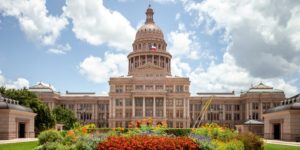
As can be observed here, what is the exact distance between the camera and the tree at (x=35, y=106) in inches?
2495

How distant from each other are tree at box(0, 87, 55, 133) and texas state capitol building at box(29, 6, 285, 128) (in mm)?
40633

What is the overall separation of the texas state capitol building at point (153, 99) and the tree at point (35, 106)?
40633 mm

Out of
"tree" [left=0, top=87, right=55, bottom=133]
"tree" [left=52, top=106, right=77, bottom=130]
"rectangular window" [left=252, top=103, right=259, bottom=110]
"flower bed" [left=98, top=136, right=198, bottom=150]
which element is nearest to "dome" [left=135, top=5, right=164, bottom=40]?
"rectangular window" [left=252, top=103, right=259, bottom=110]

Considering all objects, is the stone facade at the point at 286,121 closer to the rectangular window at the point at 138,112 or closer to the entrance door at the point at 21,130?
the entrance door at the point at 21,130

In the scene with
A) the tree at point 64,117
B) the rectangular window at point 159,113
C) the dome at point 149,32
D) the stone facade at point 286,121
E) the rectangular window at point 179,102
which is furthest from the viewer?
the dome at point 149,32

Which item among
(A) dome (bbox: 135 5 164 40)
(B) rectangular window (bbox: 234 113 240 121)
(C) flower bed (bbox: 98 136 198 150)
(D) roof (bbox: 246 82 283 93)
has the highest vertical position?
(A) dome (bbox: 135 5 164 40)

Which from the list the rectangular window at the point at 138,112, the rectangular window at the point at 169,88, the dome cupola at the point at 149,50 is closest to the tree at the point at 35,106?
the rectangular window at the point at 138,112

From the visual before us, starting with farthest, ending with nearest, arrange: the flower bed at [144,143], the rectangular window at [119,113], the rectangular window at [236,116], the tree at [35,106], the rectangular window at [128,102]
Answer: the rectangular window at [236,116] → the rectangular window at [128,102] → the rectangular window at [119,113] → the tree at [35,106] → the flower bed at [144,143]

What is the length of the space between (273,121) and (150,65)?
61264mm

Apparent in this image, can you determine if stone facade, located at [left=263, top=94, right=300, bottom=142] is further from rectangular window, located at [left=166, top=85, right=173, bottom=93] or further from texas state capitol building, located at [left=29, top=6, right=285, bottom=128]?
rectangular window, located at [left=166, top=85, right=173, bottom=93]

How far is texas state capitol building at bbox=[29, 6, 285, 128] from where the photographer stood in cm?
10656

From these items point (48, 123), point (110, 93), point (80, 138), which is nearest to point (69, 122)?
point (48, 123)

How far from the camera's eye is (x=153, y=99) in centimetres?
10619

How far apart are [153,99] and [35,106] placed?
4536cm
